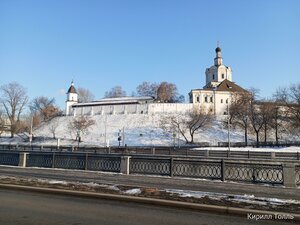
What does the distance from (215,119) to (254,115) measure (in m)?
30.8

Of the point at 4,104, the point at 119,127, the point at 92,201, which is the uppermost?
the point at 4,104

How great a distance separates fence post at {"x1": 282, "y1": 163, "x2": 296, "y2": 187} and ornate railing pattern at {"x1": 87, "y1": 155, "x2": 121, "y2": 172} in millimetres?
9778

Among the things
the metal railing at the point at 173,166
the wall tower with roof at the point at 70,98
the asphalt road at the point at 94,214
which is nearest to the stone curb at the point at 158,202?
the asphalt road at the point at 94,214

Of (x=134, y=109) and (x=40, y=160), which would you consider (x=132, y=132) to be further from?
(x=40, y=160)

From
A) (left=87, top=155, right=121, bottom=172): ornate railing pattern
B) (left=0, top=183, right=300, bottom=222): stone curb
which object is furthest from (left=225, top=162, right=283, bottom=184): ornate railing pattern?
(left=0, top=183, right=300, bottom=222): stone curb

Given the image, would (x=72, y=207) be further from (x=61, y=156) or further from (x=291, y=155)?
(x=291, y=155)

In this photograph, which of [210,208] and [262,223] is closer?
[262,223]

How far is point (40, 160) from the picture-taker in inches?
899

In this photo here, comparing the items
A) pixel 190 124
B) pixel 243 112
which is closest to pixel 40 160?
pixel 190 124

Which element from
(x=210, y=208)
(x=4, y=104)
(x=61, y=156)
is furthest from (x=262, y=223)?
(x=4, y=104)

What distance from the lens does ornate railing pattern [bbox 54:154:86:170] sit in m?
21.2

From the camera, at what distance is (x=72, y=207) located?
880 cm

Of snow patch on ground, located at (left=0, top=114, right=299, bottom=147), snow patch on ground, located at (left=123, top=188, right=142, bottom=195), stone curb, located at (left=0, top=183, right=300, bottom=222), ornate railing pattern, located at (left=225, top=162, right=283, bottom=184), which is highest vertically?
snow patch on ground, located at (left=0, top=114, right=299, bottom=147)

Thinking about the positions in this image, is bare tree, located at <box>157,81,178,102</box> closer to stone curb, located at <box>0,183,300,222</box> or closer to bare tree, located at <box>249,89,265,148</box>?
bare tree, located at <box>249,89,265,148</box>
